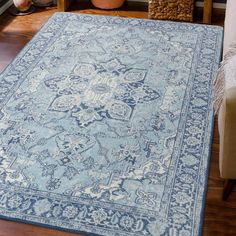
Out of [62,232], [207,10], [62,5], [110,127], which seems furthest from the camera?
[62,5]

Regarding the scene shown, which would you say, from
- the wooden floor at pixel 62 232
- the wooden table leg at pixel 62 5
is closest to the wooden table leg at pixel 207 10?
the wooden floor at pixel 62 232

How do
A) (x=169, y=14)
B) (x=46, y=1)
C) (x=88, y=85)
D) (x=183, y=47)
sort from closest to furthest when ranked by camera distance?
(x=88, y=85)
(x=183, y=47)
(x=169, y=14)
(x=46, y=1)

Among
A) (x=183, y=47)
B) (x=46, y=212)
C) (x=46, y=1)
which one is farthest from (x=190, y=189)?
(x=46, y=1)

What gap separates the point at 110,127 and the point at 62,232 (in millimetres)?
697

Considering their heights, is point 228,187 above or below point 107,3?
below

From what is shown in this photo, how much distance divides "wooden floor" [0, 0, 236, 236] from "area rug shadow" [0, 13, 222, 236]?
41 mm

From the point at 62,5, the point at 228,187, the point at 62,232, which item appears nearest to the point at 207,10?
the point at 62,5

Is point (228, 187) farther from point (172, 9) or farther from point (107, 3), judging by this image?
point (107, 3)

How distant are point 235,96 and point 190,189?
57 centimetres

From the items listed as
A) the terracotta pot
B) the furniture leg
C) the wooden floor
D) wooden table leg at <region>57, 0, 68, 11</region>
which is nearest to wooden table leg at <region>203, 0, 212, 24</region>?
the wooden floor

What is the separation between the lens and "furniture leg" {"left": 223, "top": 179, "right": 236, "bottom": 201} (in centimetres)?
179

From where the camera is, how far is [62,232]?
1.74 metres

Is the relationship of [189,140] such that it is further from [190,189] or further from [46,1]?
[46,1]

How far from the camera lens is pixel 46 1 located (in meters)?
3.55
